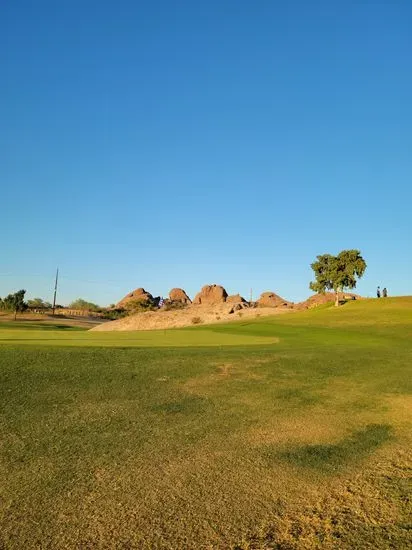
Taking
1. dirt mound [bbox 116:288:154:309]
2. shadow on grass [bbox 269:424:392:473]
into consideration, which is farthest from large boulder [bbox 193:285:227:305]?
shadow on grass [bbox 269:424:392:473]

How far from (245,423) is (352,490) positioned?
294 cm

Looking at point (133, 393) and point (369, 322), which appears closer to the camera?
point (133, 393)

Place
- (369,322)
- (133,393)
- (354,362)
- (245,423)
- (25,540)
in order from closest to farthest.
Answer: (25,540), (245,423), (133,393), (354,362), (369,322)

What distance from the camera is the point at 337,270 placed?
7256cm

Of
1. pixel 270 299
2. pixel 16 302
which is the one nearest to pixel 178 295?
pixel 270 299

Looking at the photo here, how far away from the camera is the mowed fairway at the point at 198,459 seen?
4512 millimetres

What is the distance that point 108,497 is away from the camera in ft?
16.7

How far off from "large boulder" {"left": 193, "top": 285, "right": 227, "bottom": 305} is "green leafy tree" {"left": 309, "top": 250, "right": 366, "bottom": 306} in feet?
231

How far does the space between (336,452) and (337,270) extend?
6819cm

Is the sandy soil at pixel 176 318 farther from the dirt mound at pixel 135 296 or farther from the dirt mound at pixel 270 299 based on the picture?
the dirt mound at pixel 135 296

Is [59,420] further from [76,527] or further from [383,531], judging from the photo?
[383,531]

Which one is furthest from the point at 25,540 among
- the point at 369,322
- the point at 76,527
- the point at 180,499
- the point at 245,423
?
the point at 369,322

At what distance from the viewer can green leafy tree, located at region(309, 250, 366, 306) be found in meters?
71.2

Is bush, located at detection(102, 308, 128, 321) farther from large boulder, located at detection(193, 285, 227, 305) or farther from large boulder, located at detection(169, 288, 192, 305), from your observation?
large boulder, located at detection(169, 288, 192, 305)
